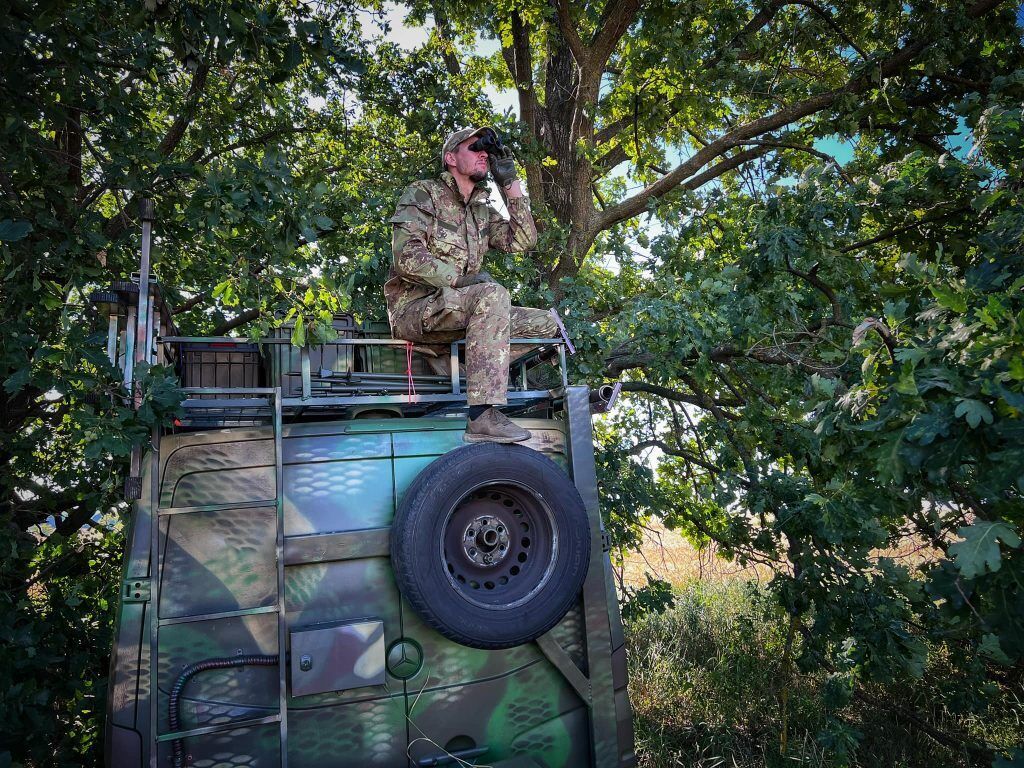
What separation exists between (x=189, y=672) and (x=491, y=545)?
1.35 metres

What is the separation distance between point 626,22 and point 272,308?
495 cm

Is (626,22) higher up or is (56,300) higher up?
(626,22)

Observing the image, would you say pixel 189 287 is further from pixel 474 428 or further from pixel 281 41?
pixel 474 428

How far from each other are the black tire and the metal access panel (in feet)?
0.79

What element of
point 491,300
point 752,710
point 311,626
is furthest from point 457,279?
point 752,710

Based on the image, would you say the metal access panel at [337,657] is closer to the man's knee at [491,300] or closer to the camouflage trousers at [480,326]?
the camouflage trousers at [480,326]

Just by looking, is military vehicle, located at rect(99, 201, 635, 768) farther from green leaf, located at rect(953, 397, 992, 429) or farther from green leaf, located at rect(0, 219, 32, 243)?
green leaf, located at rect(953, 397, 992, 429)

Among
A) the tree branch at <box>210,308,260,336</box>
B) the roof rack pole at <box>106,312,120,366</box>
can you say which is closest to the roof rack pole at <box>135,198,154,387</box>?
the roof rack pole at <box>106,312,120,366</box>

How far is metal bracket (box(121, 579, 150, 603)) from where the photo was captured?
9.77ft

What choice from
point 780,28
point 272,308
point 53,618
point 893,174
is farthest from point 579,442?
point 780,28

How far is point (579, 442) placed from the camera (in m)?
3.87

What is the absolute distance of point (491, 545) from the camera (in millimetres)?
3488

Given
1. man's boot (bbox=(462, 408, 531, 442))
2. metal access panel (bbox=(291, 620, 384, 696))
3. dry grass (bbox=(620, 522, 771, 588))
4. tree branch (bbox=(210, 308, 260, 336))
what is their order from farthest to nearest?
dry grass (bbox=(620, 522, 771, 588)) → tree branch (bbox=(210, 308, 260, 336)) → man's boot (bbox=(462, 408, 531, 442)) → metal access panel (bbox=(291, 620, 384, 696))

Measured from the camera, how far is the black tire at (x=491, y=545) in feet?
10.5
